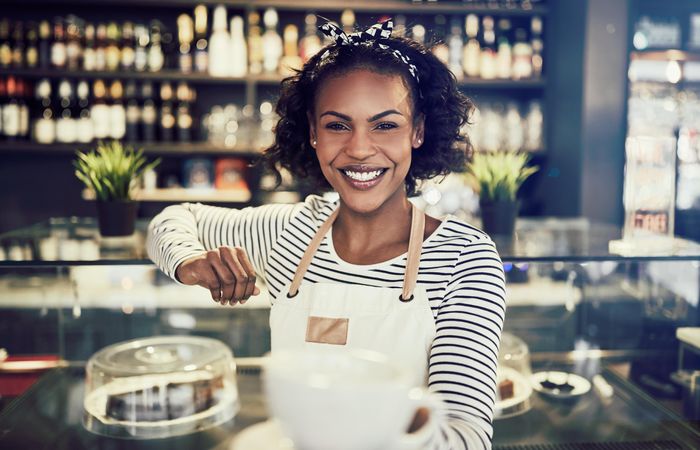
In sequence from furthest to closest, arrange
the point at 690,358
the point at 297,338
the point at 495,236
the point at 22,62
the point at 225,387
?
the point at 22,62
the point at 495,236
the point at 690,358
the point at 225,387
the point at 297,338

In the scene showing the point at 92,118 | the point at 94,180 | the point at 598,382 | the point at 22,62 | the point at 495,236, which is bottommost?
the point at 598,382

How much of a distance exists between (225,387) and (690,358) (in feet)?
3.32

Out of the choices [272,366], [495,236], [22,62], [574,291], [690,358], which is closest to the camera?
[272,366]

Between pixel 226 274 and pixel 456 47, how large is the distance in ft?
9.51

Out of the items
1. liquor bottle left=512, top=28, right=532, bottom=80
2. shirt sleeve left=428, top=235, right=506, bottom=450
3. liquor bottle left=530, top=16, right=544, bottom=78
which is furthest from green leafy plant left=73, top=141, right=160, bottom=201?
liquor bottle left=530, top=16, right=544, bottom=78

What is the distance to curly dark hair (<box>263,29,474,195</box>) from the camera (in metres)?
1.14

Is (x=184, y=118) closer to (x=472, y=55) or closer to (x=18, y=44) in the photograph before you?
(x=18, y=44)

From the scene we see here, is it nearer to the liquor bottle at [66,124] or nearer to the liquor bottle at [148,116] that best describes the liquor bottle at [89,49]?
the liquor bottle at [66,124]

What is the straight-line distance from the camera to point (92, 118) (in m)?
3.51

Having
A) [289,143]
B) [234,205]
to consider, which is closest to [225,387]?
[289,143]

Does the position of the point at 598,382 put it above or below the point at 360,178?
below

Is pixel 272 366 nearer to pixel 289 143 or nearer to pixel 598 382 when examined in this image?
pixel 289 143

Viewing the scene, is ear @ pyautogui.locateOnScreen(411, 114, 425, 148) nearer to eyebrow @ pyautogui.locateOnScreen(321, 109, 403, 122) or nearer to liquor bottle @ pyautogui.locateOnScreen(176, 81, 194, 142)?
eyebrow @ pyautogui.locateOnScreen(321, 109, 403, 122)

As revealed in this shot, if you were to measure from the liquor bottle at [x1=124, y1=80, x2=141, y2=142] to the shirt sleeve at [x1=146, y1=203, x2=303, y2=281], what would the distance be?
91.6 inches
